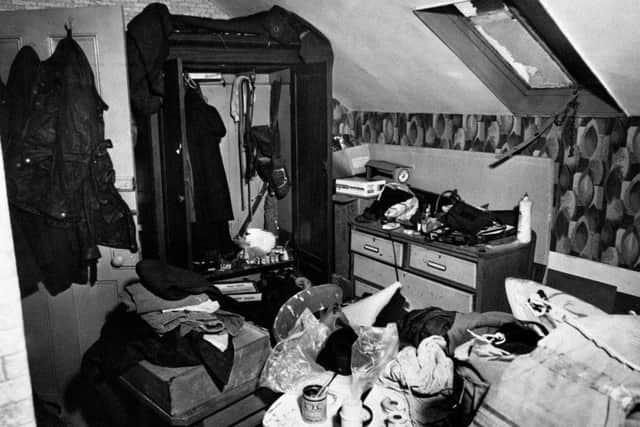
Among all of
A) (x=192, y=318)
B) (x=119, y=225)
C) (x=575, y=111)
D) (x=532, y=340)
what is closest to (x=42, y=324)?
(x=119, y=225)

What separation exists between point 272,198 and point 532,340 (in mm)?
3188

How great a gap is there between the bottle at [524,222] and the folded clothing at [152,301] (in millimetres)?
2027

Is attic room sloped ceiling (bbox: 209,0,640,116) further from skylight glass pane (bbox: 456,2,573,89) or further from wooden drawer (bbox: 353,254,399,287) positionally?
wooden drawer (bbox: 353,254,399,287)

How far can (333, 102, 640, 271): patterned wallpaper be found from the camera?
2957mm

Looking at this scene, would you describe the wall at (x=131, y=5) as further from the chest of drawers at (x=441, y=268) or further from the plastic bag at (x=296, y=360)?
the plastic bag at (x=296, y=360)

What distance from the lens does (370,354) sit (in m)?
1.89

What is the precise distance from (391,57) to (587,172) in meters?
1.44

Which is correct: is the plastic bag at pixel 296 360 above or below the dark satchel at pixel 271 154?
below

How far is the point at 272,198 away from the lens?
4668 millimetres

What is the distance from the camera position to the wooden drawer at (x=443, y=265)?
3.20m

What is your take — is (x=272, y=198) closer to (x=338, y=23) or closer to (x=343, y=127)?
(x=343, y=127)

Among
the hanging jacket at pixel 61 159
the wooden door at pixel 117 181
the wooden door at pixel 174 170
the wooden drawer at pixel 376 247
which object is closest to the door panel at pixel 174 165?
the wooden door at pixel 174 170

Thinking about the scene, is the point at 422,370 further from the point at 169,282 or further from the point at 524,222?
the point at 524,222

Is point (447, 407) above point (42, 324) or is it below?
above
